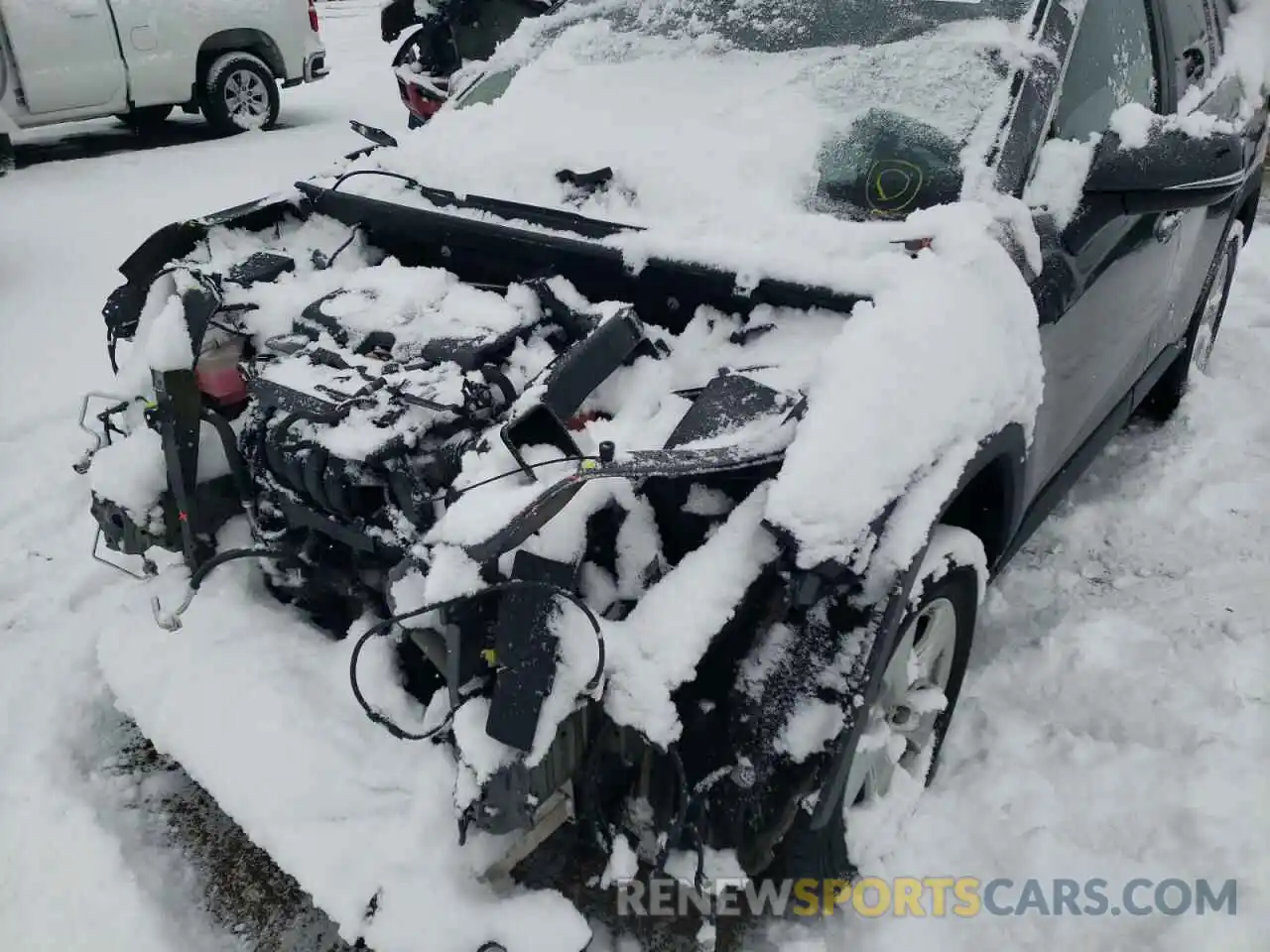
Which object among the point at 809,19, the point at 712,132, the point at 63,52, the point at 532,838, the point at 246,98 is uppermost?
the point at 809,19

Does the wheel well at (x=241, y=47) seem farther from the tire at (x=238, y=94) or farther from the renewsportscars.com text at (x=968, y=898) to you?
the renewsportscars.com text at (x=968, y=898)

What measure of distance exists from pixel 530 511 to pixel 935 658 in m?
1.15

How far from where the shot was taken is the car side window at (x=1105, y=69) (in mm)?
2451

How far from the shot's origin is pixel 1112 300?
268cm

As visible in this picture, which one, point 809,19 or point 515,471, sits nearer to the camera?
point 515,471

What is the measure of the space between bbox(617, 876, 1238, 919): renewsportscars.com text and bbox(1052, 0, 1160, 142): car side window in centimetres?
180

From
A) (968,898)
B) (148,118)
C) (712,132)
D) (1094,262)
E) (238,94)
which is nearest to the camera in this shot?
(968,898)

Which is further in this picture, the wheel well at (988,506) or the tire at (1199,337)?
the tire at (1199,337)

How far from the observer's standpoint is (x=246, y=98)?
8945 millimetres

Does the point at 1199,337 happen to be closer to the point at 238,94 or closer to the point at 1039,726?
the point at 1039,726

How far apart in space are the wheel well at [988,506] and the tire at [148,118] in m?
9.38

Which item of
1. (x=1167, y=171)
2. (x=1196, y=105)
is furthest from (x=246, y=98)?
(x=1167, y=171)

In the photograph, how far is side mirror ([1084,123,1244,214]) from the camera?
2193mm

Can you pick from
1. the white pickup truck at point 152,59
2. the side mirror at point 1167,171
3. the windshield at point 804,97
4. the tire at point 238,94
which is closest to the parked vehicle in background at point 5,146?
the white pickup truck at point 152,59
